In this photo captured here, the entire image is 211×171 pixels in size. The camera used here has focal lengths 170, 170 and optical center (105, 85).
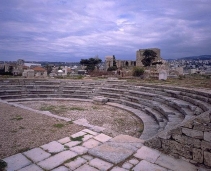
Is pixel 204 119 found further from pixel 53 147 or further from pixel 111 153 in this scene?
pixel 53 147

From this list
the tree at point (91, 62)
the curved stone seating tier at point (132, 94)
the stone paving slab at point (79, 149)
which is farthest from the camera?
the tree at point (91, 62)

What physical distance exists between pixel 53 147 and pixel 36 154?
429 millimetres

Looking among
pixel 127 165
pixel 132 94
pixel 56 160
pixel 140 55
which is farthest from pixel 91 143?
pixel 140 55

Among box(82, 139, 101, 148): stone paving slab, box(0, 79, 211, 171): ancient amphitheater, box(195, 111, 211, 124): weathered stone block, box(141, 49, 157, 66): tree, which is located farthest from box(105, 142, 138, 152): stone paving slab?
box(141, 49, 157, 66): tree

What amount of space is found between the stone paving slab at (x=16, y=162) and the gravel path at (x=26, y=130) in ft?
0.71

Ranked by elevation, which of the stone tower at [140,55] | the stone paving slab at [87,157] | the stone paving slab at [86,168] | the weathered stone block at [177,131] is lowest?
the stone paving slab at [86,168]

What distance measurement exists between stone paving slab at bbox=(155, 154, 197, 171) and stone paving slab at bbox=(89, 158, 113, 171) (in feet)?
3.27

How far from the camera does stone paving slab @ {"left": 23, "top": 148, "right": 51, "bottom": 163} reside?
355 cm

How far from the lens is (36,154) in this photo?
3.71 m

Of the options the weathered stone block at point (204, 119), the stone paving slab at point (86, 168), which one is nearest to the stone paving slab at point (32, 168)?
the stone paving slab at point (86, 168)

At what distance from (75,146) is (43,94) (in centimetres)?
870

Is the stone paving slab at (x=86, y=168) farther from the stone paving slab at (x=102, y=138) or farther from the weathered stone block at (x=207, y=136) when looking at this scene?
the weathered stone block at (x=207, y=136)

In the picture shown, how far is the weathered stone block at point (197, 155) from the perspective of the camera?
338 centimetres

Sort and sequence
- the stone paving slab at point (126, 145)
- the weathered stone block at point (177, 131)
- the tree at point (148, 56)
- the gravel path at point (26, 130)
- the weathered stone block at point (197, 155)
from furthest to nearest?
the tree at point (148, 56), the gravel path at point (26, 130), the stone paving slab at point (126, 145), the weathered stone block at point (177, 131), the weathered stone block at point (197, 155)
